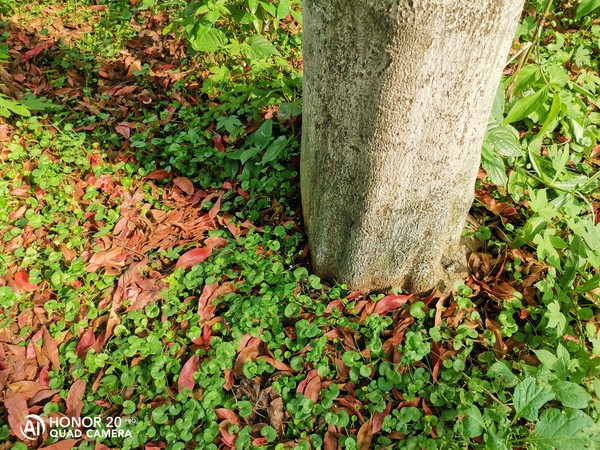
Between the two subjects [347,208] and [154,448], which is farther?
[347,208]

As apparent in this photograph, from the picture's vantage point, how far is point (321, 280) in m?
2.14

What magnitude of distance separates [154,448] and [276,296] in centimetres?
78

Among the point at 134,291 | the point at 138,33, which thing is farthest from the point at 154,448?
the point at 138,33

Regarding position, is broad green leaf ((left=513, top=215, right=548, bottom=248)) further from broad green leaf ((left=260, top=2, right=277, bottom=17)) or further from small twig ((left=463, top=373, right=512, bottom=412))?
broad green leaf ((left=260, top=2, right=277, bottom=17))

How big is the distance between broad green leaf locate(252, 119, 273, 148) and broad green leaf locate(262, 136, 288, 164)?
10 centimetres

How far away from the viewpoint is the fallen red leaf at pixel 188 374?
1806 millimetres

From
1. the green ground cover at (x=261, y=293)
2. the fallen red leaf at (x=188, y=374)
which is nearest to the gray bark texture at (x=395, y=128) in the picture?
the green ground cover at (x=261, y=293)

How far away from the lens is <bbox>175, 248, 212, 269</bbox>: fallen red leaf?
2.20 metres

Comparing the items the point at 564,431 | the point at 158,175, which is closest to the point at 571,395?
the point at 564,431

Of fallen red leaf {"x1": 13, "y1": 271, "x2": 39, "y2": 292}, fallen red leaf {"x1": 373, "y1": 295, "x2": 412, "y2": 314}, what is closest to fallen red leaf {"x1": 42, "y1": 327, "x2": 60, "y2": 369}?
fallen red leaf {"x1": 13, "y1": 271, "x2": 39, "y2": 292}

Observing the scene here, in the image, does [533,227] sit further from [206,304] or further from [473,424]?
[206,304]

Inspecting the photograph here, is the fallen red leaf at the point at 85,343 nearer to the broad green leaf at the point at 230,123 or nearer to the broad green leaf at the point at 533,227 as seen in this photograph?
the broad green leaf at the point at 230,123

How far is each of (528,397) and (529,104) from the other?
4.02 feet

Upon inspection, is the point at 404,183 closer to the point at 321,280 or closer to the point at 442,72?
the point at 442,72
